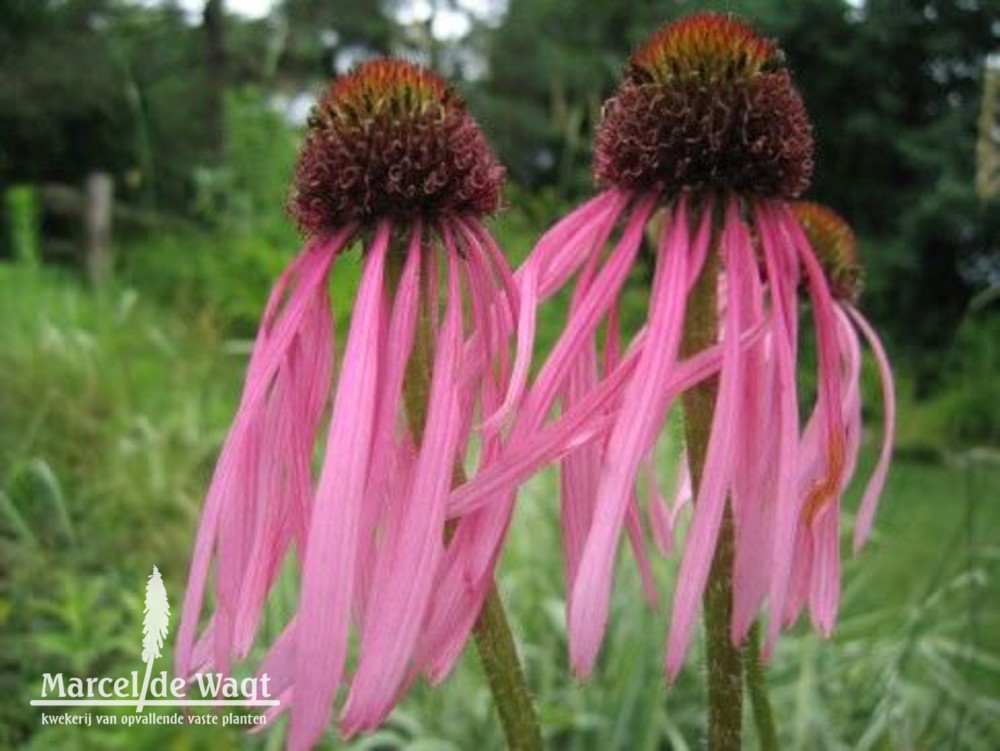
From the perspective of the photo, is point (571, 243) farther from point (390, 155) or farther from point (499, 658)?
point (499, 658)

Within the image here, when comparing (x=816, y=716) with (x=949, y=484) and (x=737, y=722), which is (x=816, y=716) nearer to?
(x=737, y=722)

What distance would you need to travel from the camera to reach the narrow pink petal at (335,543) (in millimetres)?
454

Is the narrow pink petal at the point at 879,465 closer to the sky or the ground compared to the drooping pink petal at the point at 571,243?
closer to the ground

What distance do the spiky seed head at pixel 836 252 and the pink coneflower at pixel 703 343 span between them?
342 millimetres

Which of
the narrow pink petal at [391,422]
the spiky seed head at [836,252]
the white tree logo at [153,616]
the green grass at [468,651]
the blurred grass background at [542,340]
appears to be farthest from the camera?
the blurred grass background at [542,340]

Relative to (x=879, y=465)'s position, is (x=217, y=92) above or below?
above

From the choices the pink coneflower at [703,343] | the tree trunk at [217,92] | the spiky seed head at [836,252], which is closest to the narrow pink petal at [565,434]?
the pink coneflower at [703,343]

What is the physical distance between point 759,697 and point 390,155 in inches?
14.5

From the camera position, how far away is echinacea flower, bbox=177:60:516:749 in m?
0.48

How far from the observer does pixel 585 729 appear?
5.56ft

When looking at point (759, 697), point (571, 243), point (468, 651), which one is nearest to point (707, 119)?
point (571, 243)

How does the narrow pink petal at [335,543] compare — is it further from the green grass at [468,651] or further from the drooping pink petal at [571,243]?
the green grass at [468,651]

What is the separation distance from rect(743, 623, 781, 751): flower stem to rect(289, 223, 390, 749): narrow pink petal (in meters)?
0.27

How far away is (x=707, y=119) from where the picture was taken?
0.65 m
